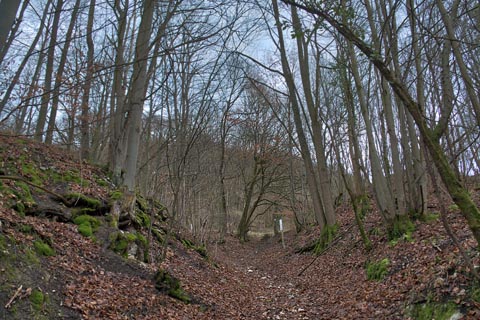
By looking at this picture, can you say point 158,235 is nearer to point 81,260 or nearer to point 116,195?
point 116,195

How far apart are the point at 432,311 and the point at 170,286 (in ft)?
12.6

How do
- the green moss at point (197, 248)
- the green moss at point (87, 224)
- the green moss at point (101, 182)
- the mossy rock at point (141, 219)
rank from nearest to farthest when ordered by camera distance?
the green moss at point (87, 224)
the mossy rock at point (141, 219)
the green moss at point (101, 182)
the green moss at point (197, 248)

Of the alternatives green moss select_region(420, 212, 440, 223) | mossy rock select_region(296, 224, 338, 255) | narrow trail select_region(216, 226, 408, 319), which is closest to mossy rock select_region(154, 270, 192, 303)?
narrow trail select_region(216, 226, 408, 319)

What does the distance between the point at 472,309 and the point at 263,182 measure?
18.4 m

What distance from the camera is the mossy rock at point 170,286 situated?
570 cm

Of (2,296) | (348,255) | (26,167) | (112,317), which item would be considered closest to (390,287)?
(348,255)

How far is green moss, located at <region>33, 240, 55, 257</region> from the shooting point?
15.3 feet

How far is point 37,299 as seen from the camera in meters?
3.73

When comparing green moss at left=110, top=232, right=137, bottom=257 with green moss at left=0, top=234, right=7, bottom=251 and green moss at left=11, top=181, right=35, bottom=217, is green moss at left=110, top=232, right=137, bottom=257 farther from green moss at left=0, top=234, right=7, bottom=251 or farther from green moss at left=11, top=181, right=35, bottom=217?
green moss at left=0, top=234, right=7, bottom=251

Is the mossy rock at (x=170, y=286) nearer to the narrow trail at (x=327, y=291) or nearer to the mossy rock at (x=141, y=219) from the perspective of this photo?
the narrow trail at (x=327, y=291)

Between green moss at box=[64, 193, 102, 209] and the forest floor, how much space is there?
0.76 ft

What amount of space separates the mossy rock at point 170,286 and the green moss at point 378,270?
3470 millimetres

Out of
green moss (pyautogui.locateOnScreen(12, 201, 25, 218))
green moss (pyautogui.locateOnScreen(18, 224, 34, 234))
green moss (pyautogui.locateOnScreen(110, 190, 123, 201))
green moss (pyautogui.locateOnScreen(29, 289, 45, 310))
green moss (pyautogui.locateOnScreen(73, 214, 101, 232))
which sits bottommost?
green moss (pyautogui.locateOnScreen(29, 289, 45, 310))

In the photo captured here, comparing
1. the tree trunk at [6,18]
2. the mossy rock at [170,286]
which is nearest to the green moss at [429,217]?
the mossy rock at [170,286]
